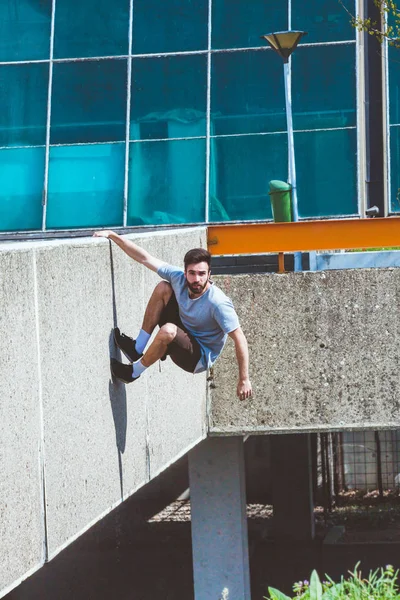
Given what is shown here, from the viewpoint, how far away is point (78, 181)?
56.7ft

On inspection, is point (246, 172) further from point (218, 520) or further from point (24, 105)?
point (218, 520)

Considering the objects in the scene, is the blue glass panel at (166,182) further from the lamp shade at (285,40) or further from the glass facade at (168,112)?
the lamp shade at (285,40)

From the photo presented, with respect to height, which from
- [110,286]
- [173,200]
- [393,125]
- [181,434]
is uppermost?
[393,125]

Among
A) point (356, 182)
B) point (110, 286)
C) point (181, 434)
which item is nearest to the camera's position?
point (110, 286)

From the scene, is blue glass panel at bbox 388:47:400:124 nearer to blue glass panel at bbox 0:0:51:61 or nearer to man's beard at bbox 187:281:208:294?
blue glass panel at bbox 0:0:51:61

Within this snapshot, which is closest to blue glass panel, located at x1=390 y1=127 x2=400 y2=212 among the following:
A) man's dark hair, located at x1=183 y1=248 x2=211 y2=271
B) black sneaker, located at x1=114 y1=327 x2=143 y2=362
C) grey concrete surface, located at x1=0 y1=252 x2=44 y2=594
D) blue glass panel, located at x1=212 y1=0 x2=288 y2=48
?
blue glass panel, located at x1=212 y1=0 x2=288 y2=48

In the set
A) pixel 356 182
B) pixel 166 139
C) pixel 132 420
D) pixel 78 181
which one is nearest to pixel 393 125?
A: pixel 356 182

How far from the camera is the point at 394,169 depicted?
17.5m

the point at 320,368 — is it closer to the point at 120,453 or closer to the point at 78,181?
the point at 120,453

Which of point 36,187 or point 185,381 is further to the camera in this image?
point 36,187

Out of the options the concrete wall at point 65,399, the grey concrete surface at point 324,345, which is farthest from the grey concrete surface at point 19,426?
the grey concrete surface at point 324,345

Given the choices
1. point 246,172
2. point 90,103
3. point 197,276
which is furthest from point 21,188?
Result: point 197,276

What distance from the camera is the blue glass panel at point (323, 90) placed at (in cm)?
1678

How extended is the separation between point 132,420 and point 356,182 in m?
10.5
